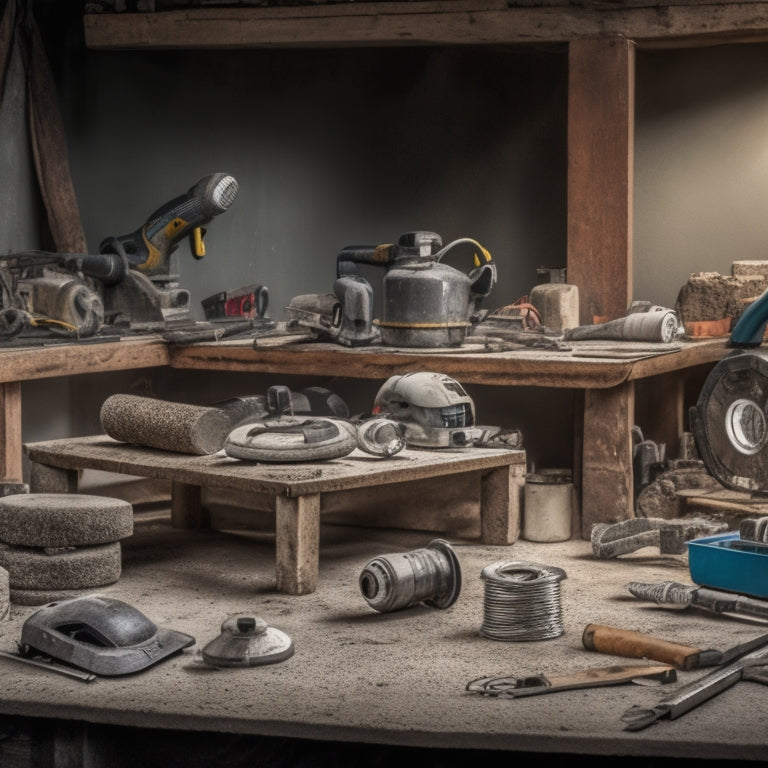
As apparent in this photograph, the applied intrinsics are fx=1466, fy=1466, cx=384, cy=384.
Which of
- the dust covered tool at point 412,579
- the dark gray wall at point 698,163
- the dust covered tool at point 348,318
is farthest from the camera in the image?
the dark gray wall at point 698,163

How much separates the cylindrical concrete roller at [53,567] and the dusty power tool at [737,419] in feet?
6.92

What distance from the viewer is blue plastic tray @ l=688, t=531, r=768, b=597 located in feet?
15.1

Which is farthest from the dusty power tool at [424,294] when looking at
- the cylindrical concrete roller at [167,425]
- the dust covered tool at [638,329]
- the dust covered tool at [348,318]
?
the cylindrical concrete roller at [167,425]

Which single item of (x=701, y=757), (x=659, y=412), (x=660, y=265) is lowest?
(x=701, y=757)

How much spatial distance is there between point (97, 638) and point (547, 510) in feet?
7.55

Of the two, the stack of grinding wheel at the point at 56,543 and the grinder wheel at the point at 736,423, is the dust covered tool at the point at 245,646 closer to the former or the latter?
the stack of grinding wheel at the point at 56,543

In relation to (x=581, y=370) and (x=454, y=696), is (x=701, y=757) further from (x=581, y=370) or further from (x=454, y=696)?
(x=581, y=370)

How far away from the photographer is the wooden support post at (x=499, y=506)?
572 cm

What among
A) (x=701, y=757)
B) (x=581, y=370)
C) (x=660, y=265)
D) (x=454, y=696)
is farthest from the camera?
(x=660, y=265)

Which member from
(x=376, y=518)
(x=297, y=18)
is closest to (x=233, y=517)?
(x=376, y=518)

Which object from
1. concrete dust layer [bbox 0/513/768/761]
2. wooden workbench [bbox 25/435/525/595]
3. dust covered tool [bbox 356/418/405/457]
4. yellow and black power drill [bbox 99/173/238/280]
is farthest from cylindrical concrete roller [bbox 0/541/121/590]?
yellow and black power drill [bbox 99/173/238/280]

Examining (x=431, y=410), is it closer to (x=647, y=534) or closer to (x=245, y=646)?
(x=647, y=534)

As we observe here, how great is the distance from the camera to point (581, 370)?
5.65 m

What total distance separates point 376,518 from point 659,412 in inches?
57.2
